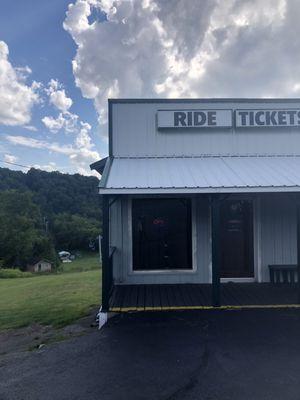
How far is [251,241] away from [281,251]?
2.58ft

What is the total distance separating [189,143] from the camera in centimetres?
837

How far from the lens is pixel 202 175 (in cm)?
683

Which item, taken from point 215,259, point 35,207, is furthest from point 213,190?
point 35,207

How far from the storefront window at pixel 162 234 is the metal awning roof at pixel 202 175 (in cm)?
107

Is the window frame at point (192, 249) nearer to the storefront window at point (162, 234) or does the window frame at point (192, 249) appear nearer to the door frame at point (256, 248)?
the storefront window at point (162, 234)

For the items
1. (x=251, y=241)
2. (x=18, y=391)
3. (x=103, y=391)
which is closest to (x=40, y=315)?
(x=18, y=391)

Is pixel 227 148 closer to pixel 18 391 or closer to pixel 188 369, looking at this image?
pixel 188 369

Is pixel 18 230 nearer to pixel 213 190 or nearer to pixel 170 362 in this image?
pixel 213 190

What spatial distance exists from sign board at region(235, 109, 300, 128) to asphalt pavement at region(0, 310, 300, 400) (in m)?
4.77

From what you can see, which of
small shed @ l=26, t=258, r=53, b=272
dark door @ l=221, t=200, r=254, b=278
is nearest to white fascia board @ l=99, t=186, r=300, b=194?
dark door @ l=221, t=200, r=254, b=278

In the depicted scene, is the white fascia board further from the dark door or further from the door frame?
the dark door

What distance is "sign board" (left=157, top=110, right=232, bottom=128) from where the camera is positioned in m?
8.35

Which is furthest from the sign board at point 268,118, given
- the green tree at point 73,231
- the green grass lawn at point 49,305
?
the green tree at point 73,231

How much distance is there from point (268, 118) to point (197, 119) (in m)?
1.87
